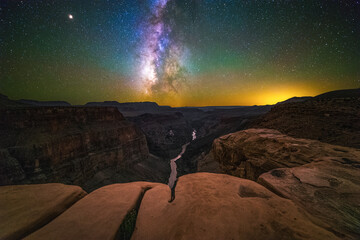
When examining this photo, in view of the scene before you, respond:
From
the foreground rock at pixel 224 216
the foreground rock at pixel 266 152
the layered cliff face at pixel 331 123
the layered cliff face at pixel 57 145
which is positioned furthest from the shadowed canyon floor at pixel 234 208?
the layered cliff face at pixel 57 145

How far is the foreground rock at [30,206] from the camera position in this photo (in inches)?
85.8

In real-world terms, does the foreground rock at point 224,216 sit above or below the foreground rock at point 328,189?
below

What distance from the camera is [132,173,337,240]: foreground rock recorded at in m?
1.92

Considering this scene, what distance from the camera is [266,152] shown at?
5.48 m

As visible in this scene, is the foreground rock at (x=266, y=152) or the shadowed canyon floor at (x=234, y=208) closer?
the shadowed canyon floor at (x=234, y=208)

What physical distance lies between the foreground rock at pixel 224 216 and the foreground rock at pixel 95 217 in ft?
1.18

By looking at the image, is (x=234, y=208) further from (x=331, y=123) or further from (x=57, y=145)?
(x=57, y=145)

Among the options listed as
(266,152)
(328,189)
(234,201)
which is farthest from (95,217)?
(266,152)

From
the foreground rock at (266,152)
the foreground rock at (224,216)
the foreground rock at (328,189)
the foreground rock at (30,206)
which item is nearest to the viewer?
the foreground rock at (224,216)

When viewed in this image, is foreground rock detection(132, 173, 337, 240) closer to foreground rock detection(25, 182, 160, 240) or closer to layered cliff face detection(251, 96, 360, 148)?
foreground rock detection(25, 182, 160, 240)

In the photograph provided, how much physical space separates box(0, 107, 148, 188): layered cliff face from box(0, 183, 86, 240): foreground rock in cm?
1208

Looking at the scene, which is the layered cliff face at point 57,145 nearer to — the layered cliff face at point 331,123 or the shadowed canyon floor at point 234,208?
the shadowed canyon floor at point 234,208

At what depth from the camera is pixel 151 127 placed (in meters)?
47.4

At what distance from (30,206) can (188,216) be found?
3419 millimetres
